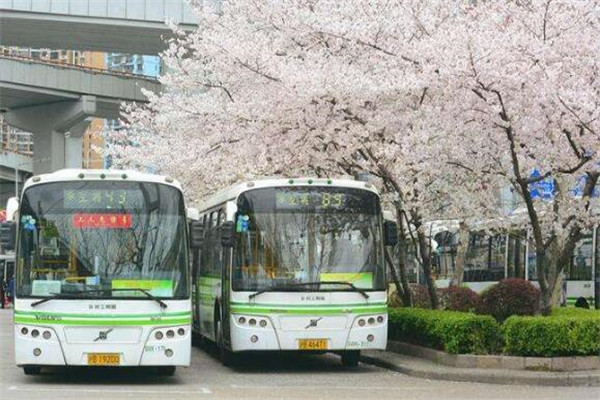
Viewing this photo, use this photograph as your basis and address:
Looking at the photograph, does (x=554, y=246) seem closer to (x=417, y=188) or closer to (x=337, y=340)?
(x=417, y=188)

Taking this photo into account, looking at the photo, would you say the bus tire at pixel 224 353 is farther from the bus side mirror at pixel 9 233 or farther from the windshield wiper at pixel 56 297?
the bus side mirror at pixel 9 233

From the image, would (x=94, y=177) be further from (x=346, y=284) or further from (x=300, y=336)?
(x=346, y=284)

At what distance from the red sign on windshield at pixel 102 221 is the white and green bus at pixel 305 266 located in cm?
156

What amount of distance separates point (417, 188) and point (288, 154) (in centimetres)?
262

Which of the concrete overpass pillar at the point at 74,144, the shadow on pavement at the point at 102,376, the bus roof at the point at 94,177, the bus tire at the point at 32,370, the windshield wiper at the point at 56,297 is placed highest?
the concrete overpass pillar at the point at 74,144

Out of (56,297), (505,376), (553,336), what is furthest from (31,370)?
(553,336)

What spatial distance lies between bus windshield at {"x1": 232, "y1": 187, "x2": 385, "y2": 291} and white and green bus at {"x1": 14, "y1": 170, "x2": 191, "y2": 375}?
6.30ft

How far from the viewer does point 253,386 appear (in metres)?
14.9

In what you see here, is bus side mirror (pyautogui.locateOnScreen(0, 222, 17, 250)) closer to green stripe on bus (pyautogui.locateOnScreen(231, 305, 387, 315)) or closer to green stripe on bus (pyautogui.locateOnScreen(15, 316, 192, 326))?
green stripe on bus (pyautogui.locateOnScreen(15, 316, 192, 326))

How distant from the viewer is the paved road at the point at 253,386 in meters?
13.6

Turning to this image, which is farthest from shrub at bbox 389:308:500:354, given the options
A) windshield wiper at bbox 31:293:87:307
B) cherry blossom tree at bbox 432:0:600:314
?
windshield wiper at bbox 31:293:87:307

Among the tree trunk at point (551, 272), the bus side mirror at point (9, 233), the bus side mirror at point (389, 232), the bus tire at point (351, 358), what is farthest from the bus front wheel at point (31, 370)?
the tree trunk at point (551, 272)

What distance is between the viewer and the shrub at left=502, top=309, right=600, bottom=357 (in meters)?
15.8

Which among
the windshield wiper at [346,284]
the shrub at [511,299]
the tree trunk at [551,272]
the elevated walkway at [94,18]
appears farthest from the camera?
the elevated walkway at [94,18]
